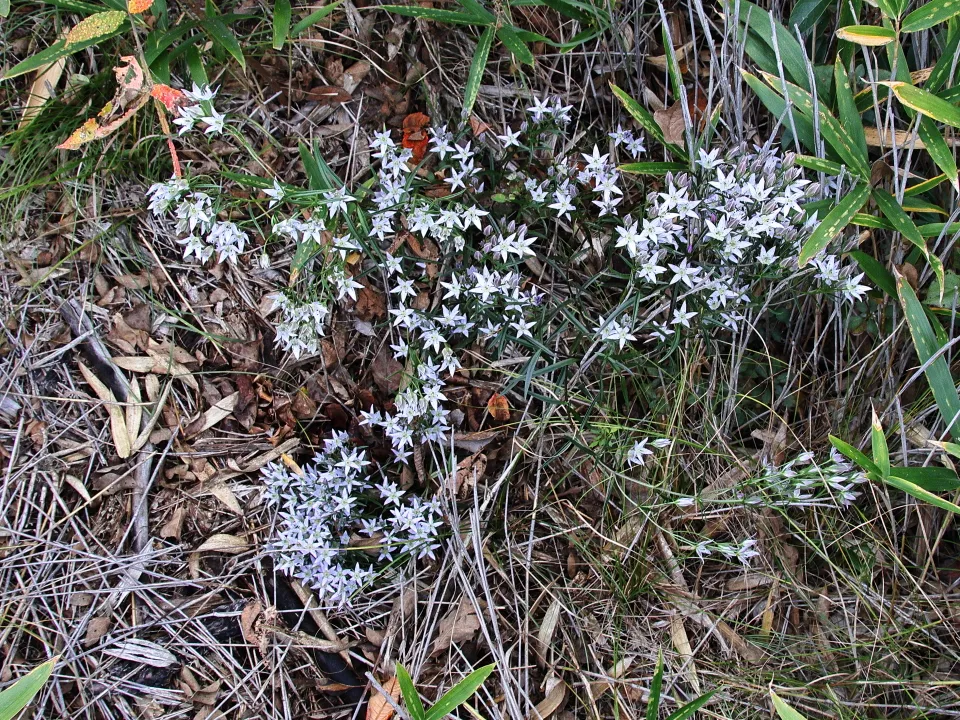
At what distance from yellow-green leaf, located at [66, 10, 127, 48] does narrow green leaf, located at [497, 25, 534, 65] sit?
1.38 meters

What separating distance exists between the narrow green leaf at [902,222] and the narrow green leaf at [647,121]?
2.42ft

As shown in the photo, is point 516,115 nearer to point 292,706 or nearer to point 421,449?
point 421,449

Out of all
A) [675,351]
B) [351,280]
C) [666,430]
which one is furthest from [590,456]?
[351,280]

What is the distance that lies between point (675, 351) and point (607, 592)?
1026 mm

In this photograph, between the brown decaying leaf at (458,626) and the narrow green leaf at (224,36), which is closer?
the narrow green leaf at (224,36)

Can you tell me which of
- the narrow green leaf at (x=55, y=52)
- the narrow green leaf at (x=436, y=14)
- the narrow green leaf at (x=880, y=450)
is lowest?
the narrow green leaf at (x=880, y=450)

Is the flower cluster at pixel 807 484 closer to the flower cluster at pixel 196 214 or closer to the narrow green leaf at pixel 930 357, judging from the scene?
the narrow green leaf at pixel 930 357

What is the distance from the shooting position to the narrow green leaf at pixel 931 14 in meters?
2.41

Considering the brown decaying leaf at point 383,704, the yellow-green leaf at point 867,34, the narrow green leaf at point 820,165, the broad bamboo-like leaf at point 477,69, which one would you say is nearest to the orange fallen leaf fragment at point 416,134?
the broad bamboo-like leaf at point 477,69

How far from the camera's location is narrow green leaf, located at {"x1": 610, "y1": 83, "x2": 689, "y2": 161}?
8.76 feet

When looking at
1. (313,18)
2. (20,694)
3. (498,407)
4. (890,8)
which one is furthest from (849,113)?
(20,694)

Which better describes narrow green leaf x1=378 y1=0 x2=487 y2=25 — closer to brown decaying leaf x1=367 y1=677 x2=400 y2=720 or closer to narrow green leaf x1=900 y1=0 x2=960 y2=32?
narrow green leaf x1=900 y1=0 x2=960 y2=32

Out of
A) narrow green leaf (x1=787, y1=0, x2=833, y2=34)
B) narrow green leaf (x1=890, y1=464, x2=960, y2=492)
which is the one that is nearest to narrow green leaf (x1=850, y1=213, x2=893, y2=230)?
narrow green leaf (x1=787, y1=0, x2=833, y2=34)

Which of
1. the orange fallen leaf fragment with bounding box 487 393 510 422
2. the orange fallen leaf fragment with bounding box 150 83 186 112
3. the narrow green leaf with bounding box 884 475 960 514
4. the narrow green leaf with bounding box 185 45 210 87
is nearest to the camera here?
the narrow green leaf with bounding box 884 475 960 514
